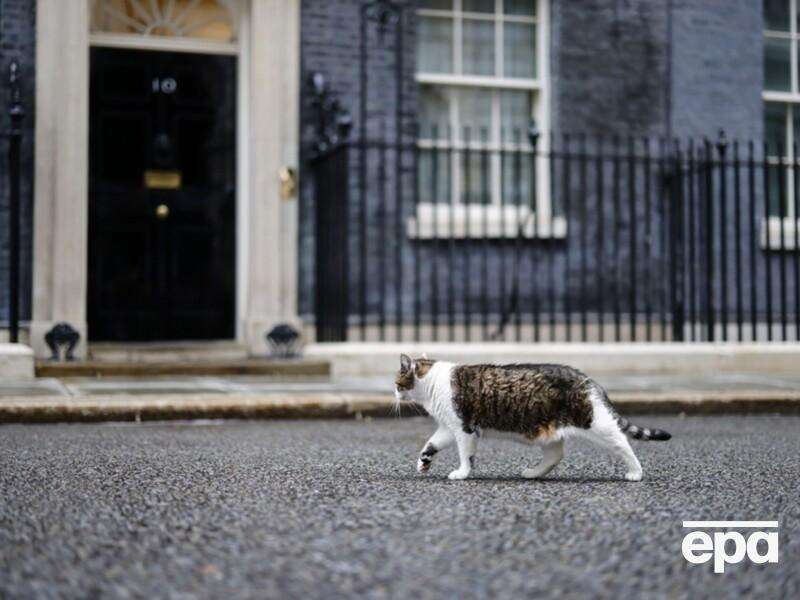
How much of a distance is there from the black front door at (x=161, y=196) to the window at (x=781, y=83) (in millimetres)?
5720

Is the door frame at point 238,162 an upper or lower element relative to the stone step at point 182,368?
upper

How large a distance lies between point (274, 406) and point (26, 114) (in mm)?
4319

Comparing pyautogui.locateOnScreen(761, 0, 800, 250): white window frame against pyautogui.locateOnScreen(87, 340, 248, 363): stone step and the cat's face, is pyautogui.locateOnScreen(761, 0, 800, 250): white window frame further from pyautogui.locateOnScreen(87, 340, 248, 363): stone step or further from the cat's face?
the cat's face

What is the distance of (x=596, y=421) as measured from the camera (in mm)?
4680

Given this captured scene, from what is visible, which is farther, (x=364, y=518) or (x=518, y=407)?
(x=518, y=407)

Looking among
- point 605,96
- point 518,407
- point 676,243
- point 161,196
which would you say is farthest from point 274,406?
point 605,96

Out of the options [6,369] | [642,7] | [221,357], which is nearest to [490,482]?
[6,369]

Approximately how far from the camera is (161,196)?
11.3 meters

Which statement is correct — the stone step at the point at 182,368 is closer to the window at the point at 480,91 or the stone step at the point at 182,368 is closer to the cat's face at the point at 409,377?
the window at the point at 480,91

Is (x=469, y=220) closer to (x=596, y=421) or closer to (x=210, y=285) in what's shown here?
(x=210, y=285)

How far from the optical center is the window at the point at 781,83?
13.1 m

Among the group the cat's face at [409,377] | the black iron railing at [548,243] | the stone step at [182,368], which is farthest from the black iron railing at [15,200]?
the cat's face at [409,377]

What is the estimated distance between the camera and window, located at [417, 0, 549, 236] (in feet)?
39.0

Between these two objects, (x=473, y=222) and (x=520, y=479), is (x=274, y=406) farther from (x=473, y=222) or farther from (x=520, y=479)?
(x=473, y=222)
